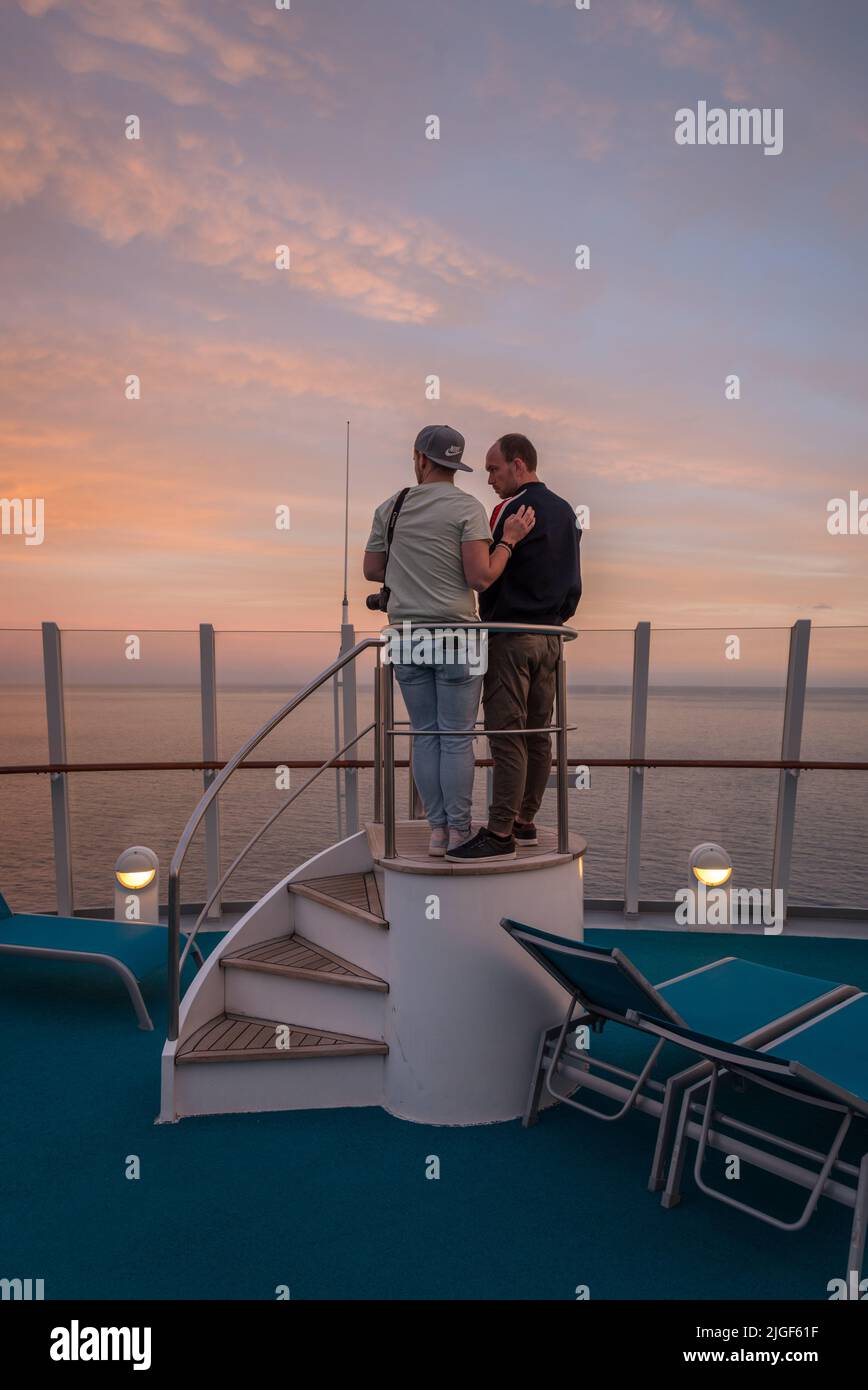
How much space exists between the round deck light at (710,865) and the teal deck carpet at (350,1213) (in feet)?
8.38

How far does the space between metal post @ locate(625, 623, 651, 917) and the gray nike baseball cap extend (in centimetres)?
284

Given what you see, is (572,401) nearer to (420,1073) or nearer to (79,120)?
(79,120)

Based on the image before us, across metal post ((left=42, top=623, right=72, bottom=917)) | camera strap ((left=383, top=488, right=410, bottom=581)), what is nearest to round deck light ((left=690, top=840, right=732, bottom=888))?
camera strap ((left=383, top=488, right=410, bottom=581))

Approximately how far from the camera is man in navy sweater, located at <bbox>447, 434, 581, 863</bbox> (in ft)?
12.0

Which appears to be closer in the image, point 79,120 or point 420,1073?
point 420,1073

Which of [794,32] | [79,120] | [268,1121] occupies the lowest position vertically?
[268,1121]

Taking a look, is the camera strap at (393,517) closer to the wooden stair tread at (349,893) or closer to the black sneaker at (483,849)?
the black sneaker at (483,849)

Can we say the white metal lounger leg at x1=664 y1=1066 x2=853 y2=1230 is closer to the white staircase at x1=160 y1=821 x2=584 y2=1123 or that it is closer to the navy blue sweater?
the white staircase at x1=160 y1=821 x2=584 y2=1123

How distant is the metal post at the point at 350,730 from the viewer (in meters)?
6.21

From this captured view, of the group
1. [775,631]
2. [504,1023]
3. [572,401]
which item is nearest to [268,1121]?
[504,1023]

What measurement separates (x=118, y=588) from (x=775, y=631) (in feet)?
25.5

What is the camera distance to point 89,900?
77.3 feet

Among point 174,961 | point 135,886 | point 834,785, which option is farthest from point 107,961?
point 834,785

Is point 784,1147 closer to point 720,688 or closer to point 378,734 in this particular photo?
point 378,734
